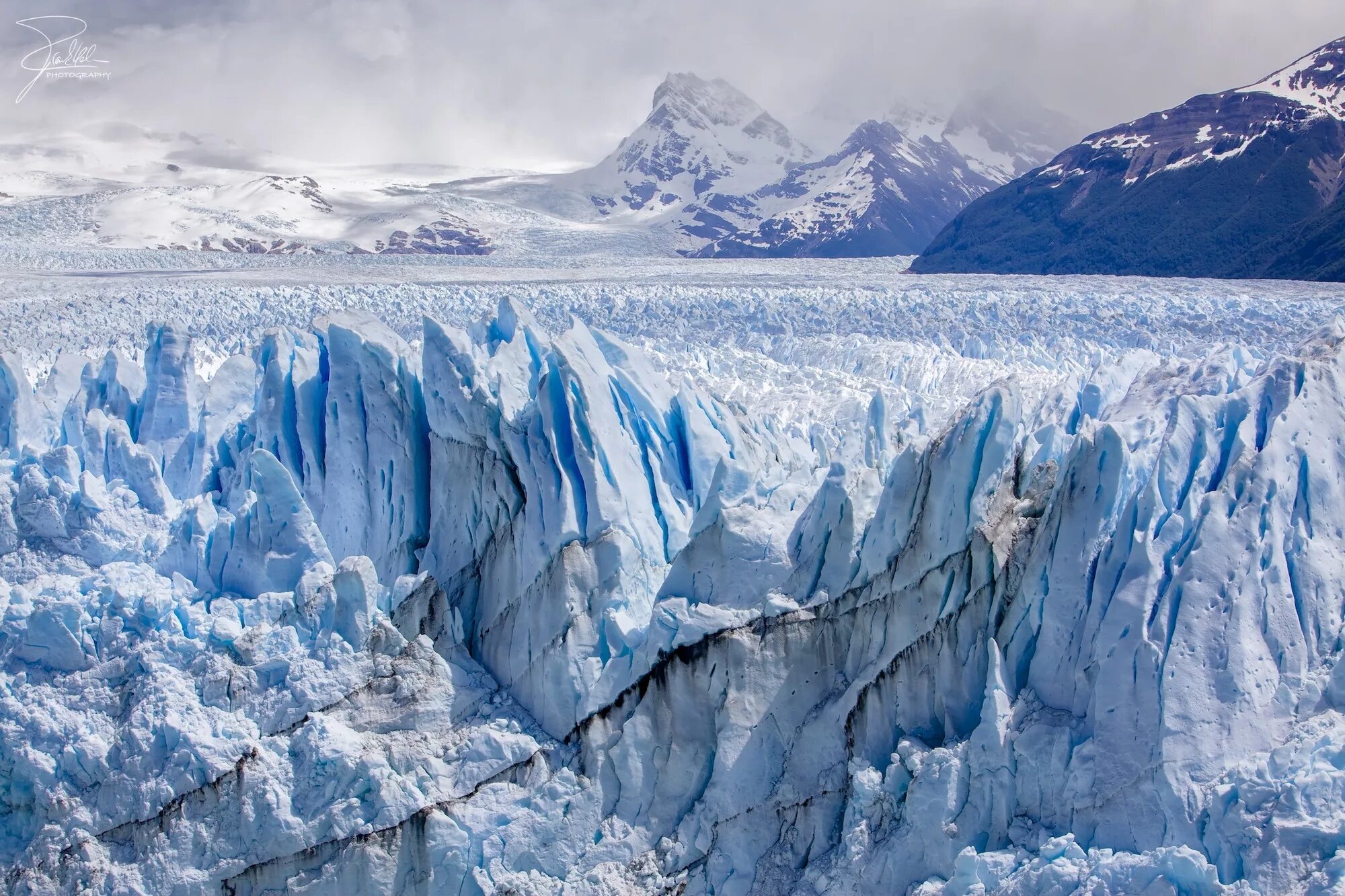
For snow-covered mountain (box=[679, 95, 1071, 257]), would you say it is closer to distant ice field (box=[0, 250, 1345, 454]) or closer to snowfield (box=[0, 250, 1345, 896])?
distant ice field (box=[0, 250, 1345, 454])

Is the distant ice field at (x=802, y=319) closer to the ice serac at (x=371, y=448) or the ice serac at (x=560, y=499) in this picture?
the ice serac at (x=560, y=499)

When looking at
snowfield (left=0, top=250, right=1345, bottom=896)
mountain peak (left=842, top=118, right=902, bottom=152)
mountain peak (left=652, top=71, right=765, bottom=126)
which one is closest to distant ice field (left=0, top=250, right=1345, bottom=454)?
snowfield (left=0, top=250, right=1345, bottom=896)

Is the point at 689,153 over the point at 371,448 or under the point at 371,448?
over

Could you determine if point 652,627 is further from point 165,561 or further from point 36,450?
point 36,450

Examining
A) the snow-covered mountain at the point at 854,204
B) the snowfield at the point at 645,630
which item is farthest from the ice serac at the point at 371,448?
the snow-covered mountain at the point at 854,204

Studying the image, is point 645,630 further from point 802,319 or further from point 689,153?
point 689,153

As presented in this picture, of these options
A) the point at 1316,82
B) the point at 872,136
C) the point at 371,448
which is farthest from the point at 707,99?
the point at 371,448
